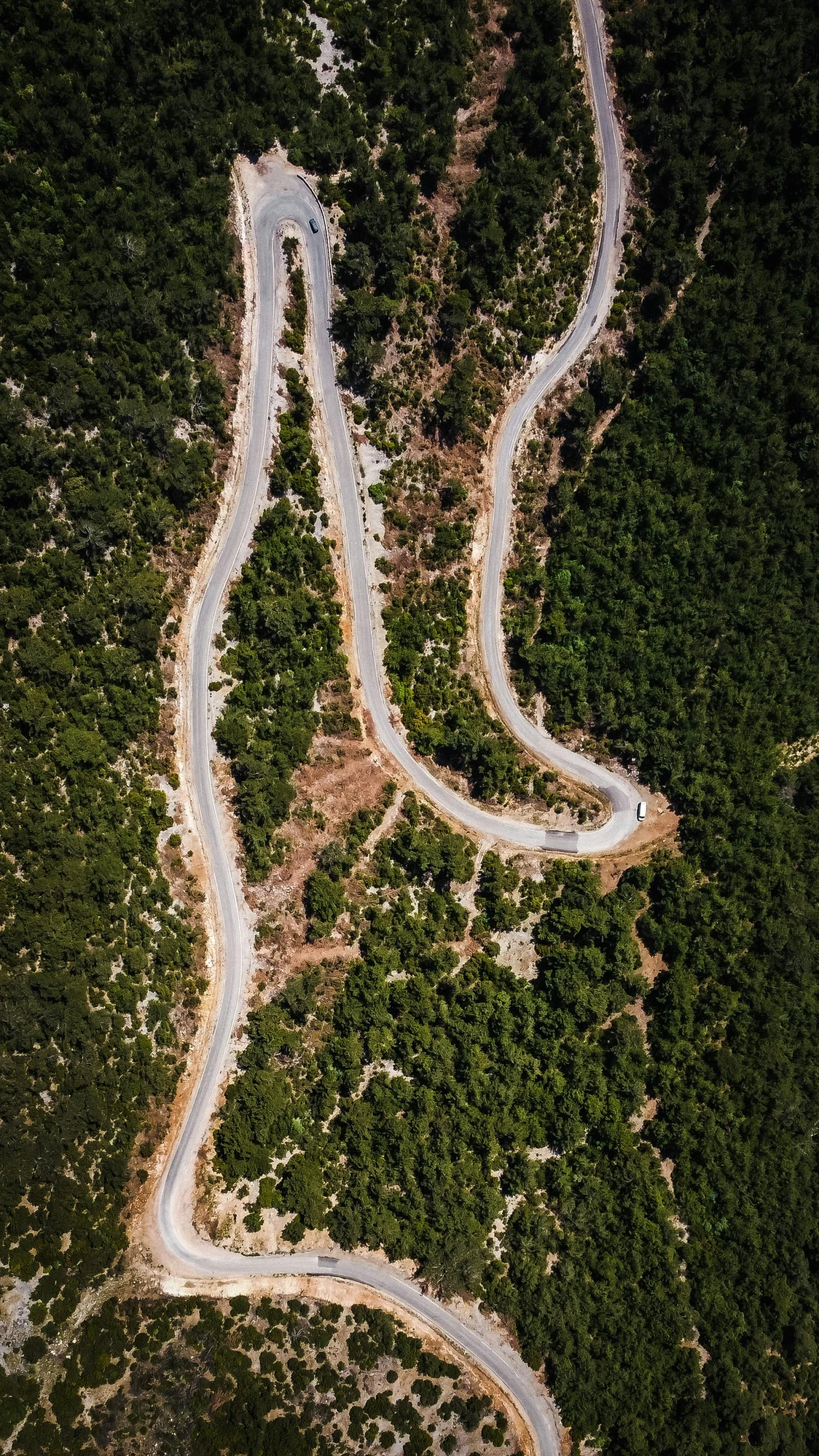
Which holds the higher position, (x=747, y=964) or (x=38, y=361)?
(x=38, y=361)

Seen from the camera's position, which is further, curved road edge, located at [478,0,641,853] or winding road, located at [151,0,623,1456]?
curved road edge, located at [478,0,641,853]

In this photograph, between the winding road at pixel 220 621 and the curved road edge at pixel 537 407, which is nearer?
the winding road at pixel 220 621

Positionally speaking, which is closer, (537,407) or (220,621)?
(220,621)

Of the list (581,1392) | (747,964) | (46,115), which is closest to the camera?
(46,115)

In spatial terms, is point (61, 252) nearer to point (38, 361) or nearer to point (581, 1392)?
point (38, 361)

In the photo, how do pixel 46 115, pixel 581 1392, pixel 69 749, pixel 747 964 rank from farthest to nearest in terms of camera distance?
pixel 747 964 → pixel 581 1392 → pixel 69 749 → pixel 46 115

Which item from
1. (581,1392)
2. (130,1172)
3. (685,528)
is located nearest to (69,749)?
(130,1172)

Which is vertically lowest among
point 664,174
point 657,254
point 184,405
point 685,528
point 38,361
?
point 38,361

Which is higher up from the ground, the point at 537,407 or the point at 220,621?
the point at 537,407
